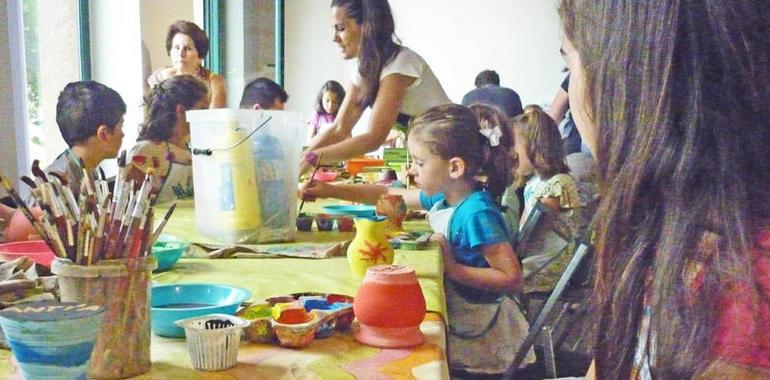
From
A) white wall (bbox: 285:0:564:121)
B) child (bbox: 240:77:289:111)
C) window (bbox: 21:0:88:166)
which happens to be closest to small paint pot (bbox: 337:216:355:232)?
window (bbox: 21:0:88:166)

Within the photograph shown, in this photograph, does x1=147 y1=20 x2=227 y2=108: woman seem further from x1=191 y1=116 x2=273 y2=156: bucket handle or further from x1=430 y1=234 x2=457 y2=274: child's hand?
x1=430 y1=234 x2=457 y2=274: child's hand

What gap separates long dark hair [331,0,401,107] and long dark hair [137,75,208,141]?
652 millimetres

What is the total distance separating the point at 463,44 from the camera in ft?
19.8

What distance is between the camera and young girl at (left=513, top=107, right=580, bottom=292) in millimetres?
2223

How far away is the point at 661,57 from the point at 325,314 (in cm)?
50

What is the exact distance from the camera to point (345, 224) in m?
1.73

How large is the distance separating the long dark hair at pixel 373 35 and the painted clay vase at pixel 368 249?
3.55 ft

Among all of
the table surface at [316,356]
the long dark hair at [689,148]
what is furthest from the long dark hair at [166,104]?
the long dark hair at [689,148]

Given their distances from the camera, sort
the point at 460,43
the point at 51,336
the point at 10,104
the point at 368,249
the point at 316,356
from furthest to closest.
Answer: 1. the point at 460,43
2. the point at 10,104
3. the point at 368,249
4. the point at 316,356
5. the point at 51,336

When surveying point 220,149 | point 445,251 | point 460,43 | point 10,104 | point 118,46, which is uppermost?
point 460,43

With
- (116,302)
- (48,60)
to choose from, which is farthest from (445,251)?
(48,60)

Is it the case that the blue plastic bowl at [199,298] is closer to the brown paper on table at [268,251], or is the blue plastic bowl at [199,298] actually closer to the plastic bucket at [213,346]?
the plastic bucket at [213,346]

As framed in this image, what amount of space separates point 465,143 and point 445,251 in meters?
0.33

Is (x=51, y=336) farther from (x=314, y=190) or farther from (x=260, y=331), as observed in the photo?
(x=314, y=190)
